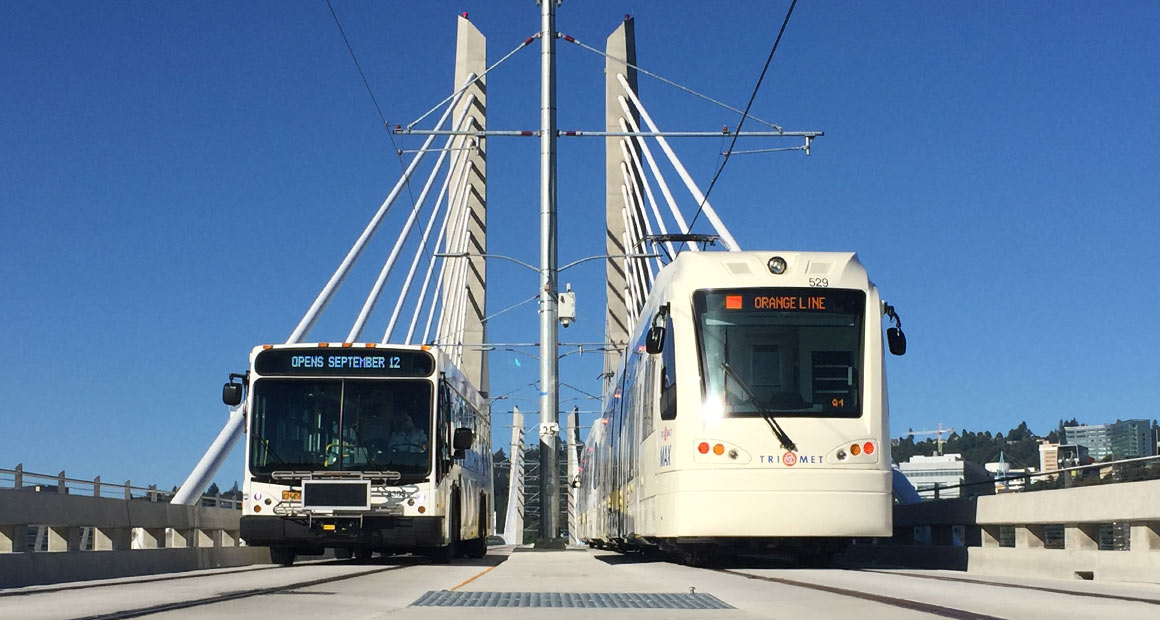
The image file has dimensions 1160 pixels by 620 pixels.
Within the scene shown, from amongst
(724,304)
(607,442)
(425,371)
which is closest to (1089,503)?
(724,304)

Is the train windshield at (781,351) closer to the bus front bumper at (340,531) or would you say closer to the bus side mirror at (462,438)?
the bus side mirror at (462,438)

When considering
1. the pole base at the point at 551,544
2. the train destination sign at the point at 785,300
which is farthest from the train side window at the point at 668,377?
the pole base at the point at 551,544

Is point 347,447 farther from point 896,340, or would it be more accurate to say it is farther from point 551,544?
point 551,544

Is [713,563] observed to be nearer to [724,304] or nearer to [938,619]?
[724,304]

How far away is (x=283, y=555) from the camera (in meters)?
19.3

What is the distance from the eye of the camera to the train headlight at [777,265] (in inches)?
633

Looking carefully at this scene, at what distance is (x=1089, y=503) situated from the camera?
1304cm

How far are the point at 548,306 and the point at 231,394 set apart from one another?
66.8 feet

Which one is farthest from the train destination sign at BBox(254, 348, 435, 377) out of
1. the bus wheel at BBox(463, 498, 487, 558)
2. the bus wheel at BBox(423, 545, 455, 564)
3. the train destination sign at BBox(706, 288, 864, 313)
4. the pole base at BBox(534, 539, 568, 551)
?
the pole base at BBox(534, 539, 568, 551)

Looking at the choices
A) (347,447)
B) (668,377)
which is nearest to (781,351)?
(668,377)

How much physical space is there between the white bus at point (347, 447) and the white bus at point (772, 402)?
3324mm

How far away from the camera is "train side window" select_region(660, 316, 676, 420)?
1568 centimetres

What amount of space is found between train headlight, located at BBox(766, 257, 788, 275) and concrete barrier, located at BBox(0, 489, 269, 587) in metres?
7.38

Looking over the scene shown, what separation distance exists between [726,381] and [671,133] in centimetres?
1890
